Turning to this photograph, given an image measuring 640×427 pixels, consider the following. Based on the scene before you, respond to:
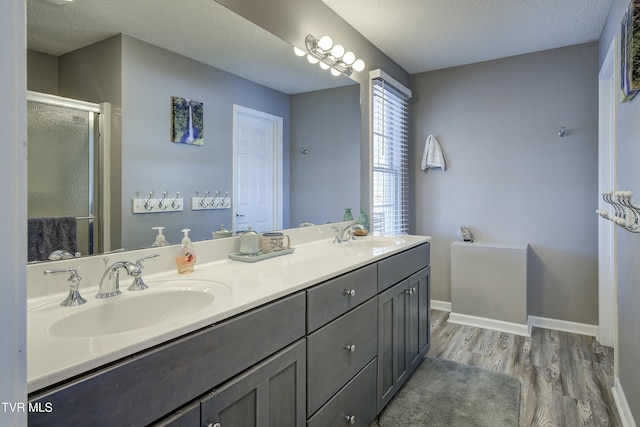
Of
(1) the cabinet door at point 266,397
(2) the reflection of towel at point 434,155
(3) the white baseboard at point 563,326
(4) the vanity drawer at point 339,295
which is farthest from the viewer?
(2) the reflection of towel at point 434,155

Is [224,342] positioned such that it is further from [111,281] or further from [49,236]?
[49,236]

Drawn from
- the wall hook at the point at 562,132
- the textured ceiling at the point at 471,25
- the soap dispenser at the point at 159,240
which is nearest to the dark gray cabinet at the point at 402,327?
the soap dispenser at the point at 159,240

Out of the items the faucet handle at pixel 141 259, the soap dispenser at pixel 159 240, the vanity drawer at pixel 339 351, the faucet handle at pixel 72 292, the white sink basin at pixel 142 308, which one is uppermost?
the soap dispenser at pixel 159 240

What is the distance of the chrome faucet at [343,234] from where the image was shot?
2383 millimetres

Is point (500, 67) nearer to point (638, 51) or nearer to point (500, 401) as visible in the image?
point (638, 51)

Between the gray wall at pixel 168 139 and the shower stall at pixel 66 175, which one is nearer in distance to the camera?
the shower stall at pixel 66 175

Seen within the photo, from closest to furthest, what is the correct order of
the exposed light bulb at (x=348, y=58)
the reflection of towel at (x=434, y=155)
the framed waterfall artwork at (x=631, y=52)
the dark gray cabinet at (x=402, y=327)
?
the framed waterfall artwork at (x=631, y=52), the dark gray cabinet at (x=402, y=327), the exposed light bulb at (x=348, y=58), the reflection of towel at (x=434, y=155)

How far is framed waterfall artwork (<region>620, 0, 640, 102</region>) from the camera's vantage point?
5.15ft

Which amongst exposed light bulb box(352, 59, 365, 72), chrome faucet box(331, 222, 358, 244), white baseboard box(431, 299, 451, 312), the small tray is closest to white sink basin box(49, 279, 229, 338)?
the small tray

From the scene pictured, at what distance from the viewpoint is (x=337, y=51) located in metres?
2.41

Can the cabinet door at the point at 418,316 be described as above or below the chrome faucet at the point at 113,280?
below

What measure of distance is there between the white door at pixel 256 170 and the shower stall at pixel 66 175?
0.63 metres

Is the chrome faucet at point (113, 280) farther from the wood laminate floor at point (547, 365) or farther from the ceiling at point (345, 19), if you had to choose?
the wood laminate floor at point (547, 365)

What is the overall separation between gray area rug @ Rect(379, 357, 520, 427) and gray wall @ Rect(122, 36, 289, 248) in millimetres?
1420
